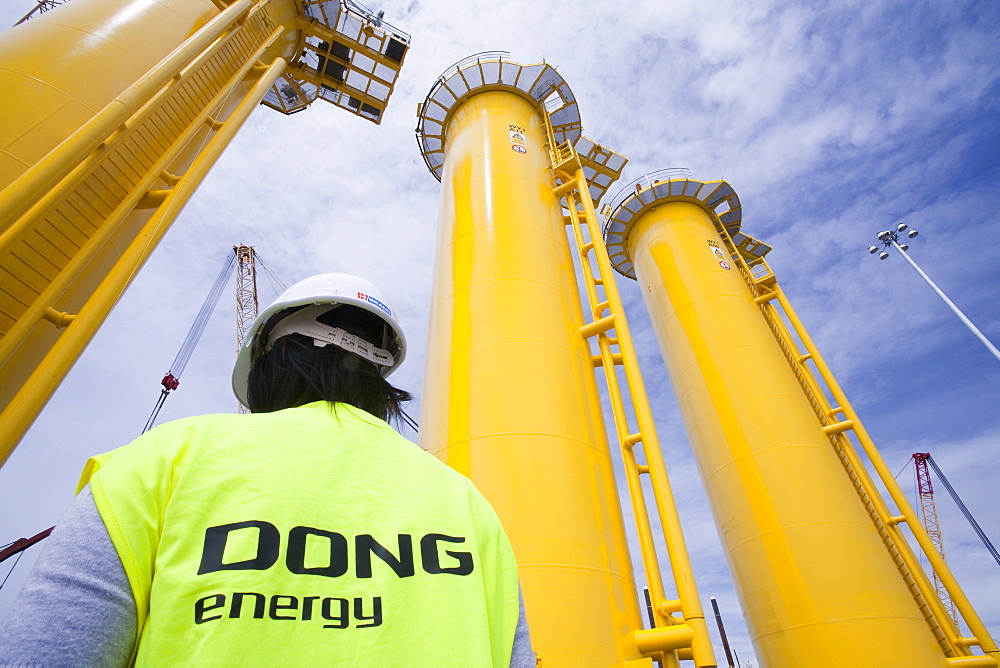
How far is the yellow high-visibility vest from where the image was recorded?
3.03 ft

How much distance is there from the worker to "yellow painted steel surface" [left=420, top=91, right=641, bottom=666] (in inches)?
119

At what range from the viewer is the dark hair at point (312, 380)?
1.62 m

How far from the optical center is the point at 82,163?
163 inches

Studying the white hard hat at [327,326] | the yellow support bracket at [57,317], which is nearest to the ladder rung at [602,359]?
the white hard hat at [327,326]

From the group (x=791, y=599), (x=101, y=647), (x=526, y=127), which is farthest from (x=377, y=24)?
(x=791, y=599)

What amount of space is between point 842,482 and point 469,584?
33.9 feet

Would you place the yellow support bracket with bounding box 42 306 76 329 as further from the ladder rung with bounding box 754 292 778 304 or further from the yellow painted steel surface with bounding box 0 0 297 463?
the ladder rung with bounding box 754 292 778 304

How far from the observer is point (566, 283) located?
7070mm

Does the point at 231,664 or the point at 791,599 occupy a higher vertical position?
the point at 791,599

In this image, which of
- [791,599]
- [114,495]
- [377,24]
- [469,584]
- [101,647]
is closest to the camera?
[101,647]

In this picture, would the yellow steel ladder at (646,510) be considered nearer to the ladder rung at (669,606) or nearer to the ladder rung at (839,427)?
the ladder rung at (669,606)

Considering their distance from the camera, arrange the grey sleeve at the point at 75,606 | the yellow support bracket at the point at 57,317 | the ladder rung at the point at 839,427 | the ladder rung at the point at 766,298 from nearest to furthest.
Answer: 1. the grey sleeve at the point at 75,606
2. the yellow support bracket at the point at 57,317
3. the ladder rung at the point at 839,427
4. the ladder rung at the point at 766,298

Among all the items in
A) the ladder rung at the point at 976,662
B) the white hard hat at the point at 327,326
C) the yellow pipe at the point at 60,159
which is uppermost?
the yellow pipe at the point at 60,159

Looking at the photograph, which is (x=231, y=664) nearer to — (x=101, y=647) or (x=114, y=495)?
(x=101, y=647)
